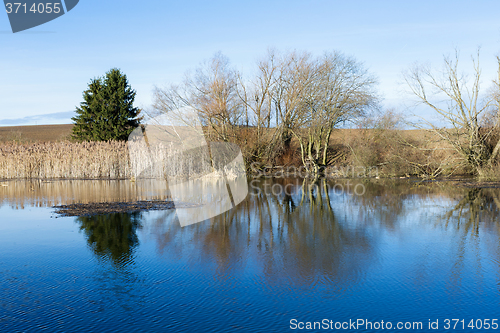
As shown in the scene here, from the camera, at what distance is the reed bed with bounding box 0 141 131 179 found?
80.0 ft

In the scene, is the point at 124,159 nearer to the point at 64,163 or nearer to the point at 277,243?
the point at 64,163

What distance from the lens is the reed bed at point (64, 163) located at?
24.4m

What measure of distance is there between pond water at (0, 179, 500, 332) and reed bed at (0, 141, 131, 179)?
45.4 ft

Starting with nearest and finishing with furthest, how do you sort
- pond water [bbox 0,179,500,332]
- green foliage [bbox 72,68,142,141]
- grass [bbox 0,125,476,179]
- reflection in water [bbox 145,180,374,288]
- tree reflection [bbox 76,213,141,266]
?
1. pond water [bbox 0,179,500,332]
2. reflection in water [bbox 145,180,374,288]
3. tree reflection [bbox 76,213,141,266]
4. grass [bbox 0,125,476,179]
5. green foliage [bbox 72,68,142,141]

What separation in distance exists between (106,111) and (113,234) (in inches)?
1105

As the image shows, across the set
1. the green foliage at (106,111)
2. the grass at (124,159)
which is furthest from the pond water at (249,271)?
the green foliage at (106,111)

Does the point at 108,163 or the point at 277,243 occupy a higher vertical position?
the point at 108,163

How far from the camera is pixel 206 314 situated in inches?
178

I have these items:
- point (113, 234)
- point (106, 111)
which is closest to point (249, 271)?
point (113, 234)

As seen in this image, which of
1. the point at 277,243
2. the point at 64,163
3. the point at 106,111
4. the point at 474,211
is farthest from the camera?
the point at 106,111

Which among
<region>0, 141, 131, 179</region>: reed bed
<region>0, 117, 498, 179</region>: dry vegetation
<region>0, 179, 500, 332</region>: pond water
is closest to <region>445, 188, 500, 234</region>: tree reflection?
<region>0, 179, 500, 332</region>: pond water

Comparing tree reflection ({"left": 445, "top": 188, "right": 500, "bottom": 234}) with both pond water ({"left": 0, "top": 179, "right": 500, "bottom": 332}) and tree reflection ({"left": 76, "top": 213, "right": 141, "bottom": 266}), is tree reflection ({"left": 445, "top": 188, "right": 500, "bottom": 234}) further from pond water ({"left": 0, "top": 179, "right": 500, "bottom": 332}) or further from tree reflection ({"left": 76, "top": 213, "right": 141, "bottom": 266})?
tree reflection ({"left": 76, "top": 213, "right": 141, "bottom": 266})

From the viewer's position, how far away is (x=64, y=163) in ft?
80.1

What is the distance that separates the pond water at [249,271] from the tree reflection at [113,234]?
3 cm
